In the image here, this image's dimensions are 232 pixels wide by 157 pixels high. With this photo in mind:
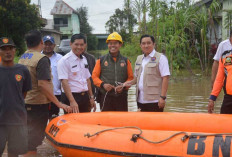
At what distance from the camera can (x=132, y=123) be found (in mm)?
4004

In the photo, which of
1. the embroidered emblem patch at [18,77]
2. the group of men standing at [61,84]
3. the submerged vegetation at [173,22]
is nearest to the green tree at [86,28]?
the submerged vegetation at [173,22]

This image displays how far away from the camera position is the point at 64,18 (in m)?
42.8

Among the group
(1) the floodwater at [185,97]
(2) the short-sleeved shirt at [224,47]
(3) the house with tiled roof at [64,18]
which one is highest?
(3) the house with tiled roof at [64,18]

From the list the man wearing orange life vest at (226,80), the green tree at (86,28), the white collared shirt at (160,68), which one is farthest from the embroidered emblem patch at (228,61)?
the green tree at (86,28)

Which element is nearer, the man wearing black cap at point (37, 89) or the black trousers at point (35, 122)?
the man wearing black cap at point (37, 89)

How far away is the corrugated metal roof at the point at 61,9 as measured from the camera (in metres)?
42.1

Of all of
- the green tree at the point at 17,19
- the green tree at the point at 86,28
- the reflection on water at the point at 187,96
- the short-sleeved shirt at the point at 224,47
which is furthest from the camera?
the green tree at the point at 86,28

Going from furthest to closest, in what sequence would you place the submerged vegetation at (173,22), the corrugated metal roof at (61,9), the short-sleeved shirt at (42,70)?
1. the corrugated metal roof at (61,9)
2. the submerged vegetation at (173,22)
3. the short-sleeved shirt at (42,70)

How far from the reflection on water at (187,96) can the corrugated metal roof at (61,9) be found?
3406cm

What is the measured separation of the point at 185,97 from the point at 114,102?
3477 millimetres

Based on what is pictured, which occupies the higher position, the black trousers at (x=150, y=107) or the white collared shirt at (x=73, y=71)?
the white collared shirt at (x=73, y=71)

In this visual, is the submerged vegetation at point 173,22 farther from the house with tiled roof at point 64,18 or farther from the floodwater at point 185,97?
the house with tiled roof at point 64,18

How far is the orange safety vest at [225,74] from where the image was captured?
3717 millimetres

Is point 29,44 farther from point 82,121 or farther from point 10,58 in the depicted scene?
point 82,121
